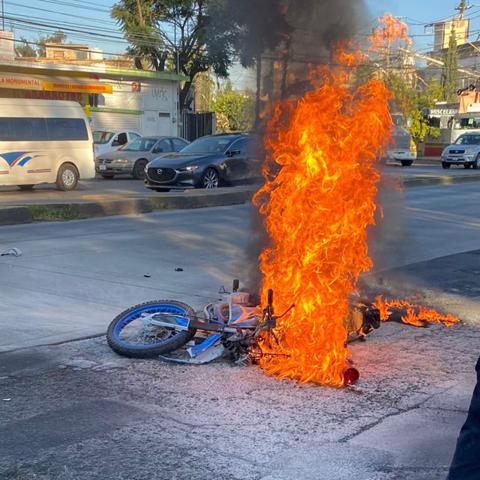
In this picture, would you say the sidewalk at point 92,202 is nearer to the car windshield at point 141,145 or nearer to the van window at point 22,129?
the van window at point 22,129

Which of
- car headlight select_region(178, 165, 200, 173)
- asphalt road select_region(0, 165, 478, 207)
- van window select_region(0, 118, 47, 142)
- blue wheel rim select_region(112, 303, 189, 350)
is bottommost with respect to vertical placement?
asphalt road select_region(0, 165, 478, 207)

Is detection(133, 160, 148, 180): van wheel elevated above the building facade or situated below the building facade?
below

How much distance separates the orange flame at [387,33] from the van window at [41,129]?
51.4 feet

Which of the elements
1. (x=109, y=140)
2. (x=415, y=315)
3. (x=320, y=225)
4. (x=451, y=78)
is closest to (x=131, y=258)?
(x=415, y=315)

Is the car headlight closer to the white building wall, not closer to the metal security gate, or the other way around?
the white building wall

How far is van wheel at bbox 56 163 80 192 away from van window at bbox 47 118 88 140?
0.87 m

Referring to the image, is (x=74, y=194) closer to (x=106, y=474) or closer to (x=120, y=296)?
(x=120, y=296)

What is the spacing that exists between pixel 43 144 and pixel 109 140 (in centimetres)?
886

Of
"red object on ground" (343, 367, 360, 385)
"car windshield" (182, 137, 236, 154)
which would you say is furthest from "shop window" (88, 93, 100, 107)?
"red object on ground" (343, 367, 360, 385)

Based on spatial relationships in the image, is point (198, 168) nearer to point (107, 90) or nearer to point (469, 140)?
point (107, 90)

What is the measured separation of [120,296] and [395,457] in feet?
14.1

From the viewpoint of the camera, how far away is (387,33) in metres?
5.44

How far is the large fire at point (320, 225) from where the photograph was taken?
4.73 m

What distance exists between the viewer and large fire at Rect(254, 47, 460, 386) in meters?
4.73
